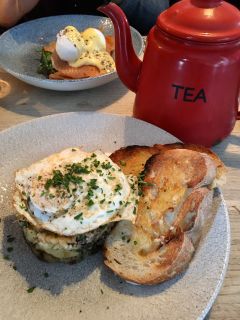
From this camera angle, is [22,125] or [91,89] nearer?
[22,125]

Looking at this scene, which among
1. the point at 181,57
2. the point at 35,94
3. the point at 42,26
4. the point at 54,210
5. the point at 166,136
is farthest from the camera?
the point at 42,26

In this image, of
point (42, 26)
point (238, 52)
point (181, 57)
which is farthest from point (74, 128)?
point (42, 26)

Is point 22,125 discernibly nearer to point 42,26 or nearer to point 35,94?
point 35,94

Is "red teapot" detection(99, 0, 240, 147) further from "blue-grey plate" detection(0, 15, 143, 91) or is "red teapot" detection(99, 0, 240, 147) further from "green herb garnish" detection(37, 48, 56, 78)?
"green herb garnish" detection(37, 48, 56, 78)

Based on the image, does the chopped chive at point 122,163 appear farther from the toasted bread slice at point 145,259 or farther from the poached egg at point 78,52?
the poached egg at point 78,52

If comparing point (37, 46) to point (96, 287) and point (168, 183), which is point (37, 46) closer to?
point (168, 183)

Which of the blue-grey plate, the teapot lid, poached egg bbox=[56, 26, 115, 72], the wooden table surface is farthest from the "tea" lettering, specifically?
poached egg bbox=[56, 26, 115, 72]
